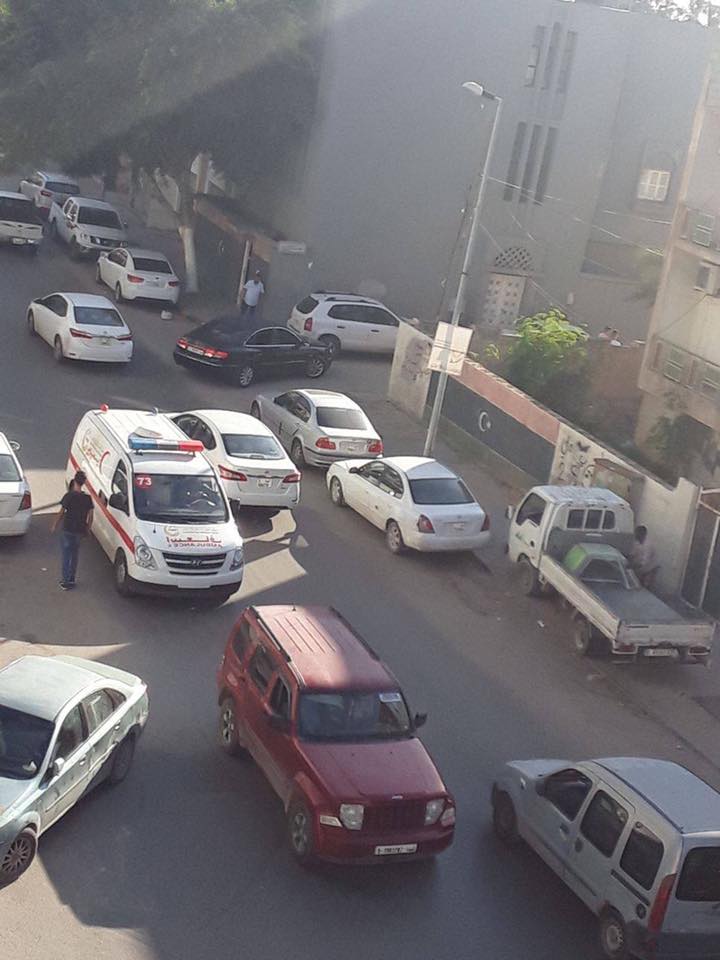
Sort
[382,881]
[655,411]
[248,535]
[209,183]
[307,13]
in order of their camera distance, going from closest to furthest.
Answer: [382,881]
[248,535]
[655,411]
[307,13]
[209,183]

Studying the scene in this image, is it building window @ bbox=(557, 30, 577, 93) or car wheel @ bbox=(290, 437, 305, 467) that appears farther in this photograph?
building window @ bbox=(557, 30, 577, 93)

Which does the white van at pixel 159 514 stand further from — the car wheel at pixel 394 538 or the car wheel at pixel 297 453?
the car wheel at pixel 297 453

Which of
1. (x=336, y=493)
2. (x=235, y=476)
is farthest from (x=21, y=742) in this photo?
(x=336, y=493)

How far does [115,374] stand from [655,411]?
12.3 m

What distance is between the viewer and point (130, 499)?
17312 millimetres

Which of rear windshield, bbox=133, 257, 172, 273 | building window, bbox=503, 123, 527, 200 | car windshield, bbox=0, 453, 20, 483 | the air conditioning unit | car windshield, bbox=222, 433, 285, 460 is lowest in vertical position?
car windshield, bbox=0, 453, 20, 483

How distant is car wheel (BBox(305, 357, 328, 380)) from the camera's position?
31.7 meters

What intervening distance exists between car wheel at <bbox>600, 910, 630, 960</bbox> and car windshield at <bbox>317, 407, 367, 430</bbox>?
14.5 meters

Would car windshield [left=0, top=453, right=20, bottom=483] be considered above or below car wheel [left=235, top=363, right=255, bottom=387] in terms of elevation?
above

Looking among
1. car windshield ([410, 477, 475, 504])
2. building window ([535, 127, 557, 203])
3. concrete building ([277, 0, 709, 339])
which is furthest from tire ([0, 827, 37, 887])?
building window ([535, 127, 557, 203])

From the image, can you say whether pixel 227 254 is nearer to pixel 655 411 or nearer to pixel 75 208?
pixel 75 208

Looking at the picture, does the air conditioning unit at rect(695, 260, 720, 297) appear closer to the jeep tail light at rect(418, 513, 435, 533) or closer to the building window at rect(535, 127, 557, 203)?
the jeep tail light at rect(418, 513, 435, 533)

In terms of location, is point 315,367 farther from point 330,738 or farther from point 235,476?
point 330,738

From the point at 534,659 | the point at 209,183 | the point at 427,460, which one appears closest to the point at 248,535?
the point at 427,460
